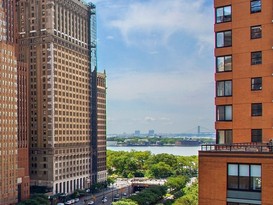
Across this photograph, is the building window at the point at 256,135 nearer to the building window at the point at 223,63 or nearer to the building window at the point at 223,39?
the building window at the point at 223,63

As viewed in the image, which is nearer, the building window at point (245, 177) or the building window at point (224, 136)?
the building window at point (245, 177)

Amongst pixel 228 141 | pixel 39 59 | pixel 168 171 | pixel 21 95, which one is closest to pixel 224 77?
pixel 228 141

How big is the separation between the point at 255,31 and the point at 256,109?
5598 millimetres

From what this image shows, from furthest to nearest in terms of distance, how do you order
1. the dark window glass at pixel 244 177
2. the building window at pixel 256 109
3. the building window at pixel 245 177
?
the building window at pixel 256 109, the dark window glass at pixel 244 177, the building window at pixel 245 177

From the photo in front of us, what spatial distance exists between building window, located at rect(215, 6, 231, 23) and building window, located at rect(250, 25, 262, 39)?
1.99 m

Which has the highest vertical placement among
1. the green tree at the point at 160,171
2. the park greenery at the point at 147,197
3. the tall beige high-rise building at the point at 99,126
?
the tall beige high-rise building at the point at 99,126

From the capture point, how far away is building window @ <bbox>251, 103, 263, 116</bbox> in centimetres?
2871

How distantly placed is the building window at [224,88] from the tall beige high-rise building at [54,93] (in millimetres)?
113453

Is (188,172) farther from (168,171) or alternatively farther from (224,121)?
(224,121)

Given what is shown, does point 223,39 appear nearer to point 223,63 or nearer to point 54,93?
point 223,63

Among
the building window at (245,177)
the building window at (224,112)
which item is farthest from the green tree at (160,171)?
the building window at (245,177)

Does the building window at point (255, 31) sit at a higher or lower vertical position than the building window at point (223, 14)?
lower

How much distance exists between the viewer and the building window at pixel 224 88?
2975cm

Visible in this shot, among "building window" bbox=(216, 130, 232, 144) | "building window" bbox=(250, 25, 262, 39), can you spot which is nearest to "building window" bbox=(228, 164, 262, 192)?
"building window" bbox=(216, 130, 232, 144)
